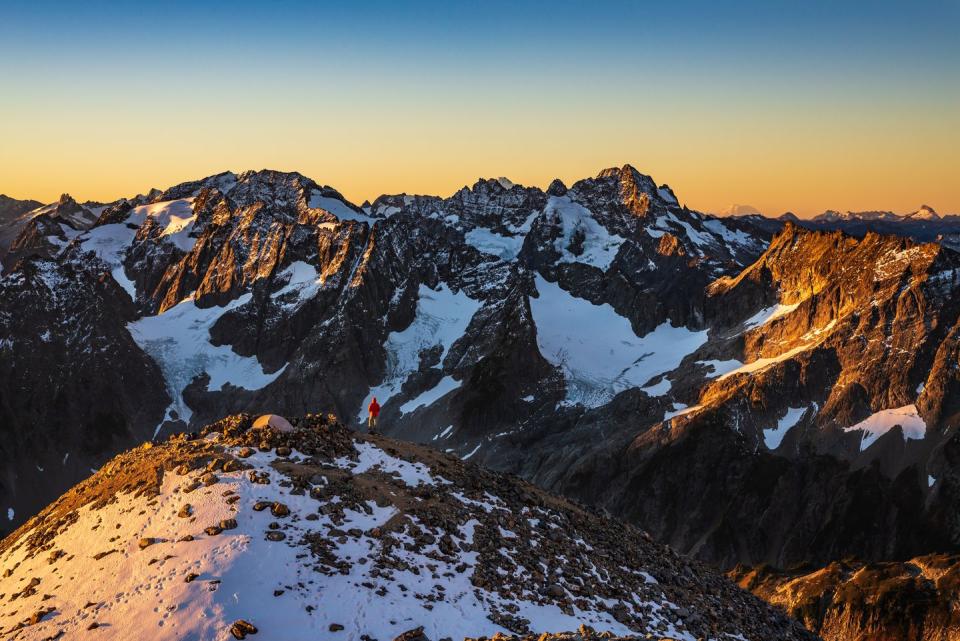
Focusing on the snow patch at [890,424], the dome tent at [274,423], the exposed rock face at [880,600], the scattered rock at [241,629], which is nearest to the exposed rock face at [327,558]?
the scattered rock at [241,629]

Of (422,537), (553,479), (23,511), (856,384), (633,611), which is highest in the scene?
(422,537)

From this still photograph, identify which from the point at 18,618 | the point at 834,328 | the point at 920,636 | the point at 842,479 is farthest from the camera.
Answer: the point at 834,328

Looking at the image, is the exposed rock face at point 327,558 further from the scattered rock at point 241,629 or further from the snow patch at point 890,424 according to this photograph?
the snow patch at point 890,424

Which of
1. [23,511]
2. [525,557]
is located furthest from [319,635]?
[23,511]

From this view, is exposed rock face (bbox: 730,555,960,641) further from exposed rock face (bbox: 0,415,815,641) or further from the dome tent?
the dome tent

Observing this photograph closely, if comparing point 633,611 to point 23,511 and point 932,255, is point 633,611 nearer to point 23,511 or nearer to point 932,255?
point 932,255

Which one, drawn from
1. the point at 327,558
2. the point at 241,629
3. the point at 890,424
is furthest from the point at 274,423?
the point at 890,424
